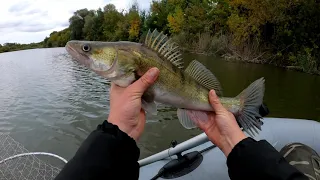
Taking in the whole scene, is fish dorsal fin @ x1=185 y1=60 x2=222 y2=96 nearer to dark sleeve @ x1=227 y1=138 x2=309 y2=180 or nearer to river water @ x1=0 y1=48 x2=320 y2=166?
dark sleeve @ x1=227 y1=138 x2=309 y2=180

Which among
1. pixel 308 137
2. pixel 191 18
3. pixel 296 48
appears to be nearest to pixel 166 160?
pixel 308 137

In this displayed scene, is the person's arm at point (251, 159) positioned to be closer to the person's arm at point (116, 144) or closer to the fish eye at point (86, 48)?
the person's arm at point (116, 144)

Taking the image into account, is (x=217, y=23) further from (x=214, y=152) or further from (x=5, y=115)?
(x=214, y=152)

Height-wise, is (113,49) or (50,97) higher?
(113,49)

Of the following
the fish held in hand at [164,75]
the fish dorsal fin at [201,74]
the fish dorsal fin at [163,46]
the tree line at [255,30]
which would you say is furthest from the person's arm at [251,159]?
the tree line at [255,30]

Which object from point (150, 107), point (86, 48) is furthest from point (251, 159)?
point (86, 48)

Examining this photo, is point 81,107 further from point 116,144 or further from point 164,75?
point 116,144

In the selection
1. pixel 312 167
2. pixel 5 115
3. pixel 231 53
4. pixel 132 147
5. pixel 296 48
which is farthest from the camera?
pixel 231 53
